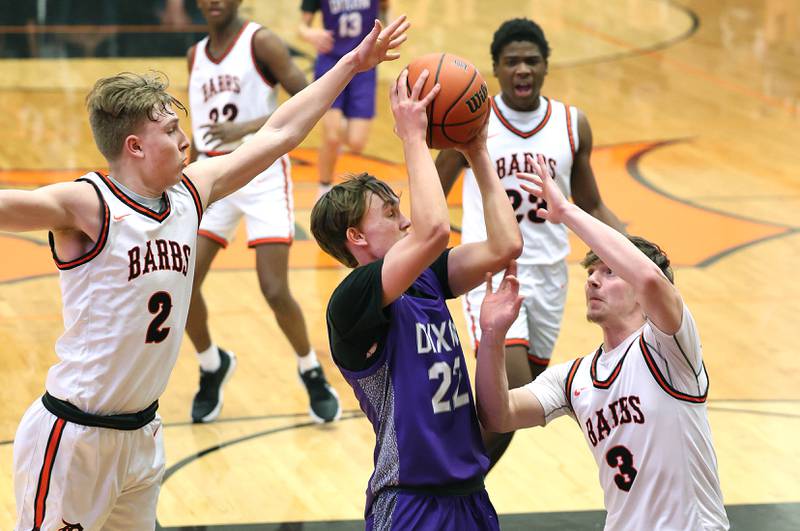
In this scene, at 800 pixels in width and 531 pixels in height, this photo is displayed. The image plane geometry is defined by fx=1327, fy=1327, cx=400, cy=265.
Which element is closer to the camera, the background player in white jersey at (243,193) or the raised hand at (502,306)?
the raised hand at (502,306)

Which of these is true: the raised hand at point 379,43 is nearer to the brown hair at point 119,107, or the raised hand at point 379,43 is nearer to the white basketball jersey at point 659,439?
the brown hair at point 119,107

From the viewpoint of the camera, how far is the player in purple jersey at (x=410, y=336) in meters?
3.84

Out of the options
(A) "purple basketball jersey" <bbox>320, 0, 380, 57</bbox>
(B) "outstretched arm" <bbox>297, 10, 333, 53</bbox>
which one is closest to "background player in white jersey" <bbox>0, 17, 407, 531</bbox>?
(B) "outstretched arm" <bbox>297, 10, 333, 53</bbox>

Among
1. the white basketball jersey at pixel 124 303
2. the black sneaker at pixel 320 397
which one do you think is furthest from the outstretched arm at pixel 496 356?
the black sneaker at pixel 320 397

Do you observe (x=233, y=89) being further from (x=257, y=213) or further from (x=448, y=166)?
(x=448, y=166)

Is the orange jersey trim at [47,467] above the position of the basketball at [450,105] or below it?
below

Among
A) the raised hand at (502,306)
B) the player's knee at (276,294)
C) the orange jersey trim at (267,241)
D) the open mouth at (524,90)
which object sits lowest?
the player's knee at (276,294)

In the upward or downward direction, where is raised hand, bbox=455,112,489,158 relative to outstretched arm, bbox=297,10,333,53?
upward

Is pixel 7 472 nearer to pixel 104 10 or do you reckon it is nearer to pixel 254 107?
pixel 254 107

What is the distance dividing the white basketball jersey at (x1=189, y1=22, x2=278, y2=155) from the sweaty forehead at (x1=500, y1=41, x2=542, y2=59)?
75.1 inches

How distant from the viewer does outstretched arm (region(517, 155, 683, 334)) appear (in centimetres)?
391

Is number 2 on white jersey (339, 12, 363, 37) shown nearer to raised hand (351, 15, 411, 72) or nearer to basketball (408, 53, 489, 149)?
raised hand (351, 15, 411, 72)

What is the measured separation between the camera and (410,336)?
13.0 feet

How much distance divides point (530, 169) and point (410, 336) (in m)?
2.41
